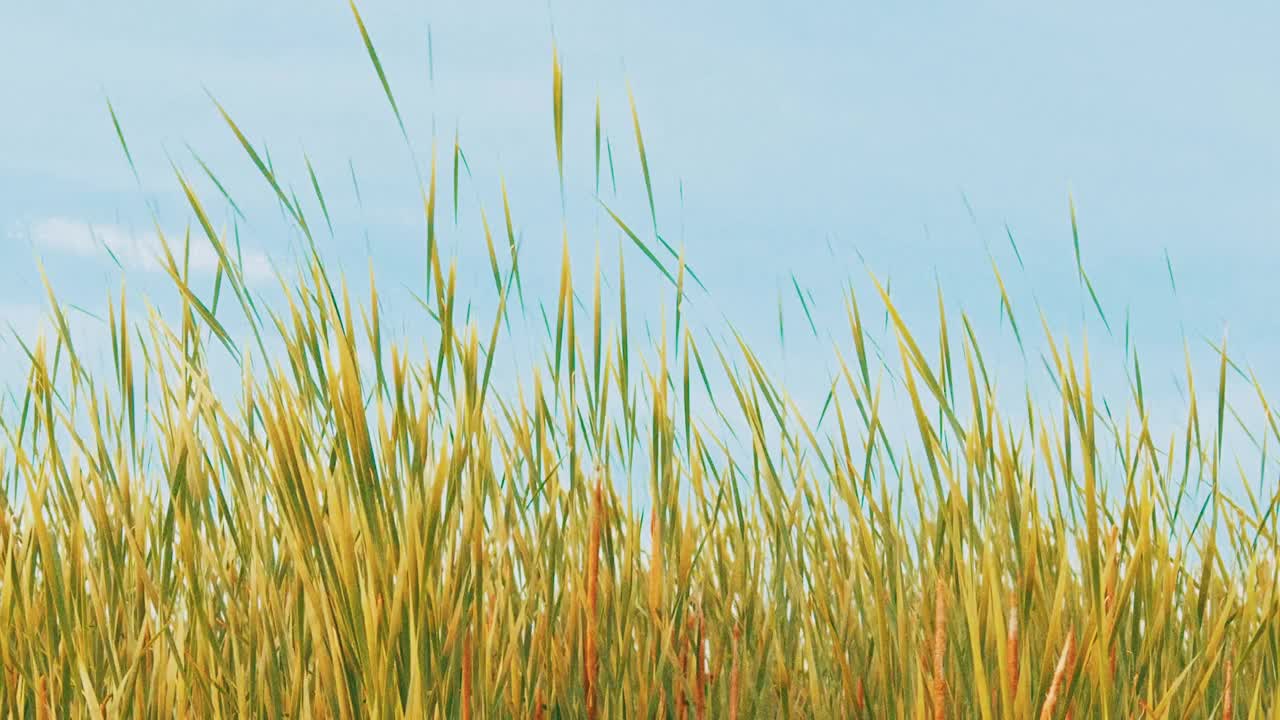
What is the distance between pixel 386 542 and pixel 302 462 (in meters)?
0.15

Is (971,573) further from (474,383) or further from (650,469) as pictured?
(474,383)

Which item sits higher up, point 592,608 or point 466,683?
point 592,608

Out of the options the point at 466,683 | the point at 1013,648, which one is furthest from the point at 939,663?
the point at 466,683

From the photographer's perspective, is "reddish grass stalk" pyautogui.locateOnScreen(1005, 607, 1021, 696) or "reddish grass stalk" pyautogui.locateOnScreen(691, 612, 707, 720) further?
"reddish grass stalk" pyautogui.locateOnScreen(691, 612, 707, 720)

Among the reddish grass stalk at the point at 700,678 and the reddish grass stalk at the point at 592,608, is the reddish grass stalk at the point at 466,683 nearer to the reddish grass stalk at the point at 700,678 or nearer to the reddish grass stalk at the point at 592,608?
the reddish grass stalk at the point at 592,608

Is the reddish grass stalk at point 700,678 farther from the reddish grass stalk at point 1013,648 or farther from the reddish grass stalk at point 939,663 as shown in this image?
the reddish grass stalk at point 1013,648

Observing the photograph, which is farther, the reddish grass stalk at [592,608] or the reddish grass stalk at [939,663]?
the reddish grass stalk at [592,608]

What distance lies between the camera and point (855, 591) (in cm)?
190

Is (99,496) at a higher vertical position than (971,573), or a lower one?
higher

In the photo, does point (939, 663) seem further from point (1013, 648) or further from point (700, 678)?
point (700, 678)

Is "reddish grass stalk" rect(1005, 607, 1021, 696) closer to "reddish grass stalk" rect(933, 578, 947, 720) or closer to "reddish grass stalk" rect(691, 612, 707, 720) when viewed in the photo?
"reddish grass stalk" rect(933, 578, 947, 720)

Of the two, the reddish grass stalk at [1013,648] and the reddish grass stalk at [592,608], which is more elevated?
the reddish grass stalk at [592,608]

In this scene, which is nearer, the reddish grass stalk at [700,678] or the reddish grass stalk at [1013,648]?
the reddish grass stalk at [1013,648]

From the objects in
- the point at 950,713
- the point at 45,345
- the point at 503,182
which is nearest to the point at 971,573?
the point at 950,713
